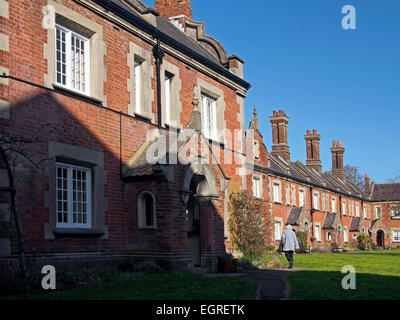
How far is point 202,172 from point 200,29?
379 inches

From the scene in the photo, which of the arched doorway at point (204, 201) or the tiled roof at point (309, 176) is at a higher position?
the tiled roof at point (309, 176)

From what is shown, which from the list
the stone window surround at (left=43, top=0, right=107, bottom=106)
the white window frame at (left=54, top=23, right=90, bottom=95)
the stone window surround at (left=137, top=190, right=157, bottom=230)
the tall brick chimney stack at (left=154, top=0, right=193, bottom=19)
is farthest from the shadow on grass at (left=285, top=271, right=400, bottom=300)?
the tall brick chimney stack at (left=154, top=0, right=193, bottom=19)

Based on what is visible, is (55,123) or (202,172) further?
(202,172)

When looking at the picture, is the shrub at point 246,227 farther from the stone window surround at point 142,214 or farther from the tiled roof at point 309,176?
the tiled roof at point 309,176

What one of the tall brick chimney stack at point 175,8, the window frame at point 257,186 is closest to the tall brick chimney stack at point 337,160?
the window frame at point 257,186

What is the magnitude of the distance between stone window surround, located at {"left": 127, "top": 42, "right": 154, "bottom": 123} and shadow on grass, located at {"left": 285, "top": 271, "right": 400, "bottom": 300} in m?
6.74

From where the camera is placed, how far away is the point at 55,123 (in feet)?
42.1

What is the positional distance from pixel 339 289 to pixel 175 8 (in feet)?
58.0

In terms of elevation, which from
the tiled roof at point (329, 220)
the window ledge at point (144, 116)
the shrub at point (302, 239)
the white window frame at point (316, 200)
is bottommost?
the shrub at point (302, 239)

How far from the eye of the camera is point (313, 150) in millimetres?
60531

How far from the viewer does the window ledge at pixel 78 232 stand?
40.9ft

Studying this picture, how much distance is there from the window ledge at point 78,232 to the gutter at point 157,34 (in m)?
6.38
